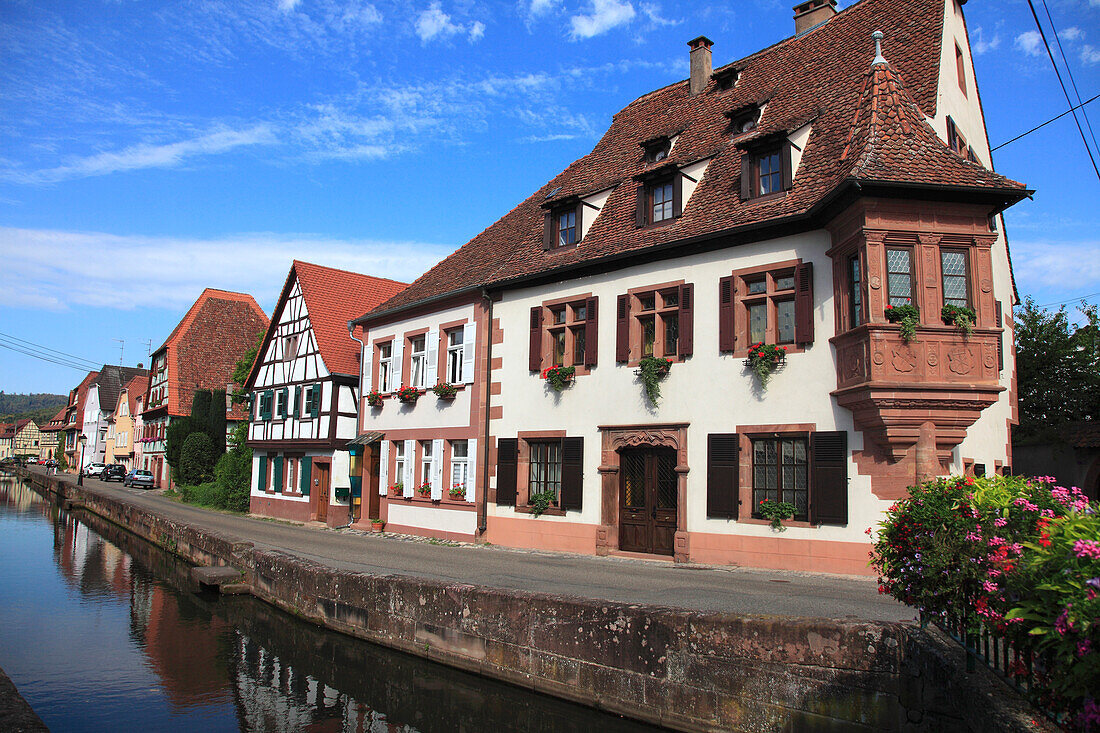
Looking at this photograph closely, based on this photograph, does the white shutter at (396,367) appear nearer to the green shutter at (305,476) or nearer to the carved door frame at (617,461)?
the green shutter at (305,476)

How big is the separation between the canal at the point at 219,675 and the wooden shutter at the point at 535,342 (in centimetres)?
762

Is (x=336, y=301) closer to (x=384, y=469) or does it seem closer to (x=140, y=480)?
(x=384, y=469)

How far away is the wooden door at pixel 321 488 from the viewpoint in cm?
2515

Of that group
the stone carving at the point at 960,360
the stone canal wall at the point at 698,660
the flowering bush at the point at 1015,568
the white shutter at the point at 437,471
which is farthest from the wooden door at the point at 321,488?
the flowering bush at the point at 1015,568

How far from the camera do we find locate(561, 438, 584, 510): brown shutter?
16.0m

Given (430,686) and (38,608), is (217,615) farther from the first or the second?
(430,686)

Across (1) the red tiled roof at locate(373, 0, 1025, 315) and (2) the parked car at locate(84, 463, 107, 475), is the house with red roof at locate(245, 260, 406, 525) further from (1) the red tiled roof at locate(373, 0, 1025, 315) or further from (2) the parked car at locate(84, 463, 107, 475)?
(2) the parked car at locate(84, 463, 107, 475)

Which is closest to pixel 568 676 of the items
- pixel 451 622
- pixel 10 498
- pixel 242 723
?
pixel 451 622

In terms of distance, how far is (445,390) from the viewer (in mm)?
19547

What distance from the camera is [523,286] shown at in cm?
1808

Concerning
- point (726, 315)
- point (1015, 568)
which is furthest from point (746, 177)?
point (1015, 568)

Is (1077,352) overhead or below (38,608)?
overhead

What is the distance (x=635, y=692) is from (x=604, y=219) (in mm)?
12083

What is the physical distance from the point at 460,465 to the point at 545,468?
10.1 ft
